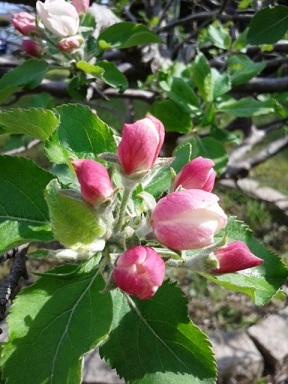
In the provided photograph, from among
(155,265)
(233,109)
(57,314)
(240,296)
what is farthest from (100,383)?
(155,265)

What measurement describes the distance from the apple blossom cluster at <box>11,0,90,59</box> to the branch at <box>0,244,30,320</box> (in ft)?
1.91

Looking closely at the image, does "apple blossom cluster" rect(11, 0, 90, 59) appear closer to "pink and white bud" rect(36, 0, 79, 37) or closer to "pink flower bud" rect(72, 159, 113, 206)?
"pink and white bud" rect(36, 0, 79, 37)

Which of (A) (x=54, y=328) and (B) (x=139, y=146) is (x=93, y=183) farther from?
(A) (x=54, y=328)

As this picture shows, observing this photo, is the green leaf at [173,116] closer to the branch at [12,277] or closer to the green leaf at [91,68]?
the green leaf at [91,68]

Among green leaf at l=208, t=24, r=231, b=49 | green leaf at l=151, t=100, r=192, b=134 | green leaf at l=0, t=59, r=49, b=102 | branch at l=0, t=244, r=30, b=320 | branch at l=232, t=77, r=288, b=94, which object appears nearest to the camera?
branch at l=0, t=244, r=30, b=320

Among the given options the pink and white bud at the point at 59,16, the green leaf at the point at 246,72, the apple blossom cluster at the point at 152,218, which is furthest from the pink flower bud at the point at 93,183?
the green leaf at the point at 246,72

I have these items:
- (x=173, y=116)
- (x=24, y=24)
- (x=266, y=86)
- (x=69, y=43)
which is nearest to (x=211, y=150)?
(x=173, y=116)

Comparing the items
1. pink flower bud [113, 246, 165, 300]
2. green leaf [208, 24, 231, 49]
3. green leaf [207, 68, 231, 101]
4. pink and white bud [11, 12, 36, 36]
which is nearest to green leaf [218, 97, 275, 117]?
green leaf [207, 68, 231, 101]

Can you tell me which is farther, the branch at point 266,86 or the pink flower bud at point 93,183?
the branch at point 266,86

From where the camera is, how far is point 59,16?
1244 mm

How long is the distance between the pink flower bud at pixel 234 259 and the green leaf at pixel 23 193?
32cm

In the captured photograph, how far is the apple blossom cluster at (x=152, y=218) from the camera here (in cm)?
64

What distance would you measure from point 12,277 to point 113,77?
68 centimetres

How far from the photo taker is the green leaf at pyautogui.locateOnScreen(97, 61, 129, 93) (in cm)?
142
